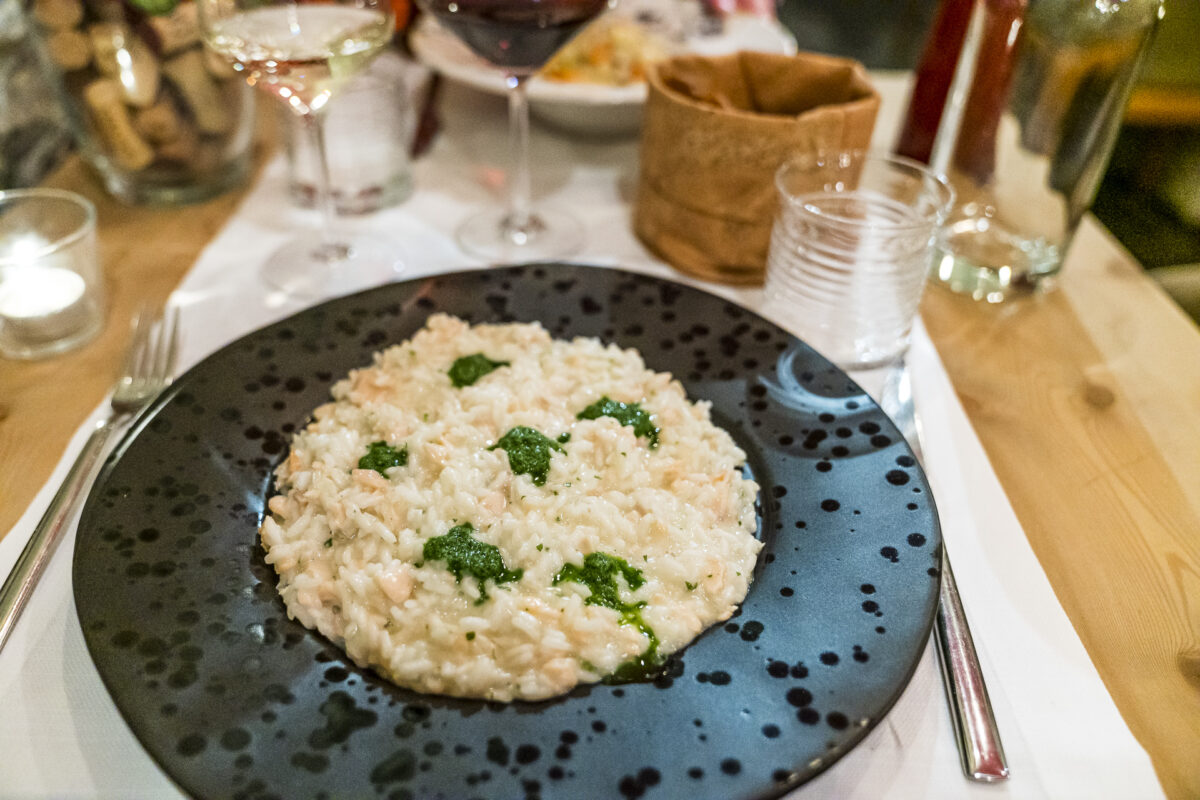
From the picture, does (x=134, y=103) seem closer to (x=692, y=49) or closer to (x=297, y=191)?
(x=297, y=191)

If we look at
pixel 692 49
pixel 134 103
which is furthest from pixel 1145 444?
pixel 134 103

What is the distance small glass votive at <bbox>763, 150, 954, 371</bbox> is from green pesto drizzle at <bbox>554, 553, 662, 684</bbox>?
67 cm

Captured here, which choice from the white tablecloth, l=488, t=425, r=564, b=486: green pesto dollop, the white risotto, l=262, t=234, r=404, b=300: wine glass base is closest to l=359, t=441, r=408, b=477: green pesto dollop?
the white risotto

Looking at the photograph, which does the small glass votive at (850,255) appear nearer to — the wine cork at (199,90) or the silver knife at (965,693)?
the silver knife at (965,693)

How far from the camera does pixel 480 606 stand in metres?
1.01

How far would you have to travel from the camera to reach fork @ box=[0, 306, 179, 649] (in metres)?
1.08

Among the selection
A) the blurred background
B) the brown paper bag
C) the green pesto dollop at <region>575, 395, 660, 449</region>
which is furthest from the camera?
the blurred background

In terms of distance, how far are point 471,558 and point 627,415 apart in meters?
0.34

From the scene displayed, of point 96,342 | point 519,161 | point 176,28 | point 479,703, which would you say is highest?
point 176,28

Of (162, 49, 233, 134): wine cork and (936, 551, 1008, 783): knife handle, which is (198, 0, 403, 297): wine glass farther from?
(936, 551, 1008, 783): knife handle

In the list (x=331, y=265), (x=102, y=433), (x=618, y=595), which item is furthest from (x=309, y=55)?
(x=618, y=595)

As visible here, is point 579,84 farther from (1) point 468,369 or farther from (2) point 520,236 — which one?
(1) point 468,369

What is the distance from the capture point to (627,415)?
1.25 m

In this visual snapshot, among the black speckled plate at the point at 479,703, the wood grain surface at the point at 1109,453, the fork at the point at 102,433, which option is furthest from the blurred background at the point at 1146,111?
the fork at the point at 102,433
